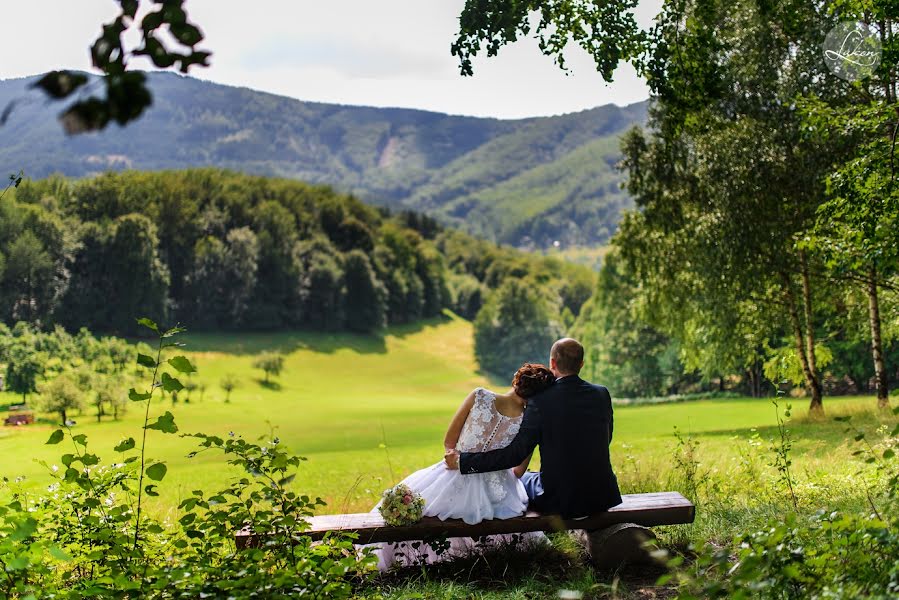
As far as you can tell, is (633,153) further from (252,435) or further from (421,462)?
(252,435)

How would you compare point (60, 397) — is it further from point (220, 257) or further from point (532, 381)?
point (220, 257)

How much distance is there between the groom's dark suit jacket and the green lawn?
2.17m

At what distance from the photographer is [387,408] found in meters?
48.0

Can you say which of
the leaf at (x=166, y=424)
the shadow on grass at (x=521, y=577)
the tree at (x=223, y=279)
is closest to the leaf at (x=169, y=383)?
the leaf at (x=166, y=424)

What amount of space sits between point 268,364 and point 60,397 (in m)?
27.4


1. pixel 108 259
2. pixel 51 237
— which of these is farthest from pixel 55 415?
pixel 108 259

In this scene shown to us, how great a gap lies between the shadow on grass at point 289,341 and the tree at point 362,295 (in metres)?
1.29

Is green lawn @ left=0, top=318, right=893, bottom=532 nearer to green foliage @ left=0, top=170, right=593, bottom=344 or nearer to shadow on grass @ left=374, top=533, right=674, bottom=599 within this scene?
shadow on grass @ left=374, top=533, right=674, bottom=599

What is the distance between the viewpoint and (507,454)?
5699 millimetres

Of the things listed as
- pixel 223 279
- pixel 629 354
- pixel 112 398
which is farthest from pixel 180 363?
pixel 223 279

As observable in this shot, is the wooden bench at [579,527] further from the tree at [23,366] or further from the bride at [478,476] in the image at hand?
the tree at [23,366]

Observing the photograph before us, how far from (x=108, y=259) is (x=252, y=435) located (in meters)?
16.4

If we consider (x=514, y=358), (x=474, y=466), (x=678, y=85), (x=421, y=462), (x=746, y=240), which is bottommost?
(x=514, y=358)

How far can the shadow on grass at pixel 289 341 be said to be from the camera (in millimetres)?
59109
